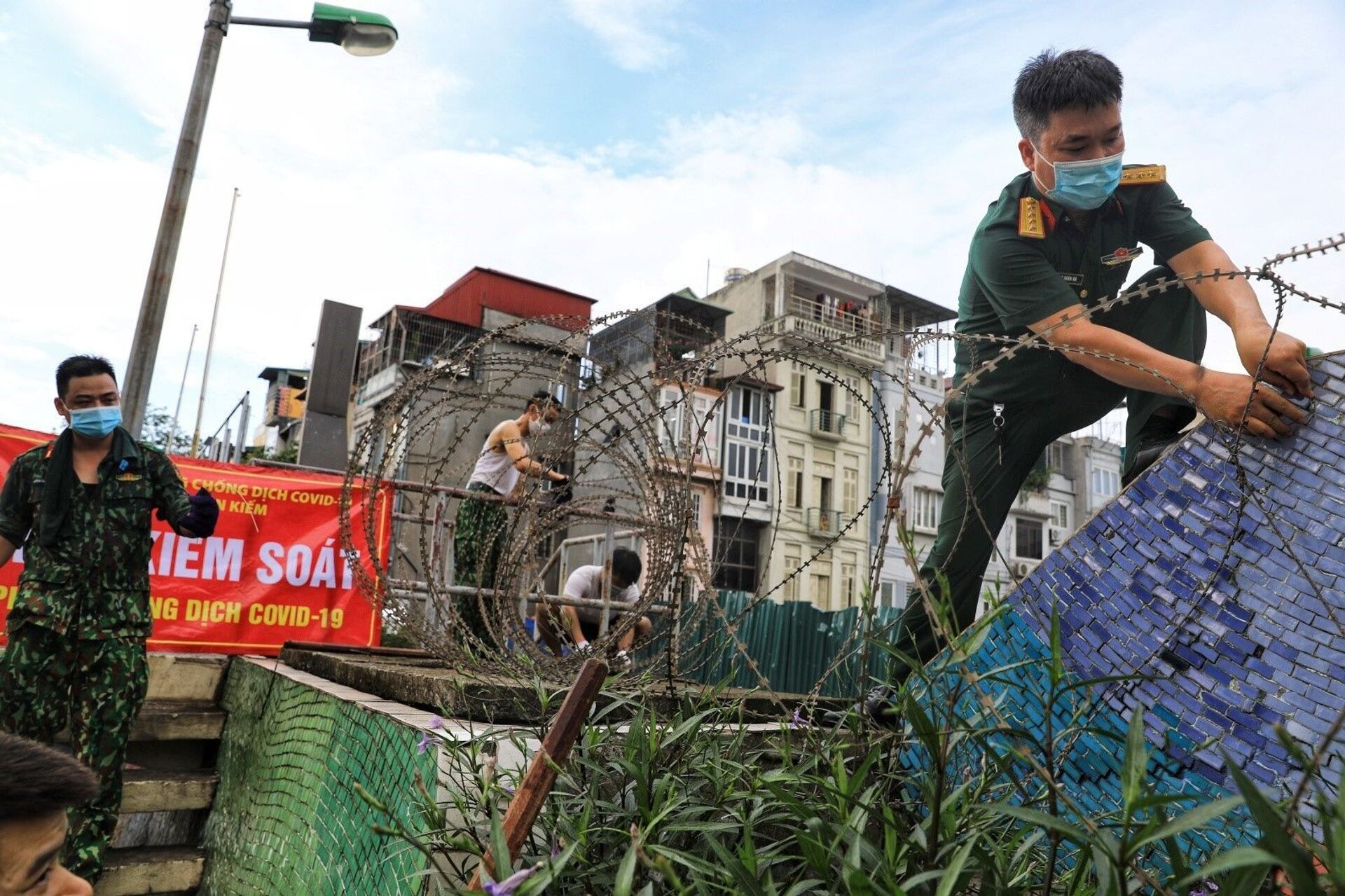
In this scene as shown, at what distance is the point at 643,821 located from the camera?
6.31 feet

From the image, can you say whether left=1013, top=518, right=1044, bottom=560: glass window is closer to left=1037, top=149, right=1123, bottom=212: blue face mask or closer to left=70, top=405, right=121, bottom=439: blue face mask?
left=1037, top=149, right=1123, bottom=212: blue face mask

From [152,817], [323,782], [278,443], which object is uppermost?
[278,443]

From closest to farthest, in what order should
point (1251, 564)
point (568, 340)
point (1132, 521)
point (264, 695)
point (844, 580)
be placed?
1. point (1251, 564)
2. point (1132, 521)
3. point (568, 340)
4. point (264, 695)
5. point (844, 580)

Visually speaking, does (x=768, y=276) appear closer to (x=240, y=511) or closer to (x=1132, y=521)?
(x=240, y=511)

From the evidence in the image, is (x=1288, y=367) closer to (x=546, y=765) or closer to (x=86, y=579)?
(x=546, y=765)

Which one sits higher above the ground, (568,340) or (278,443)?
(278,443)

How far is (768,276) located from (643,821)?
110 ft

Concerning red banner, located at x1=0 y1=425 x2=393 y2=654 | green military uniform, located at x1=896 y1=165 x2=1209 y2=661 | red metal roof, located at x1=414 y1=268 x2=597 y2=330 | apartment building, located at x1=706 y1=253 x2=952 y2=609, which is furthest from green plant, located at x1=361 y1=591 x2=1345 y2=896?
red metal roof, located at x1=414 y1=268 x2=597 y2=330

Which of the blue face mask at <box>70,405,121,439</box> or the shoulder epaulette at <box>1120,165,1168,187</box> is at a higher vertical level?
the shoulder epaulette at <box>1120,165,1168,187</box>

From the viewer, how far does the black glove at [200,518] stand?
13.0ft

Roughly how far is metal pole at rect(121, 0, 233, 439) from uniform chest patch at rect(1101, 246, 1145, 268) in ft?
16.8

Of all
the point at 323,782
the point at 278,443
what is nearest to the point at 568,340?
the point at 323,782

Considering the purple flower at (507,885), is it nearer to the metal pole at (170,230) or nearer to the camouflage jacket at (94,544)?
the camouflage jacket at (94,544)

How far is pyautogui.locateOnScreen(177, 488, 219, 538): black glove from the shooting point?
396 cm
